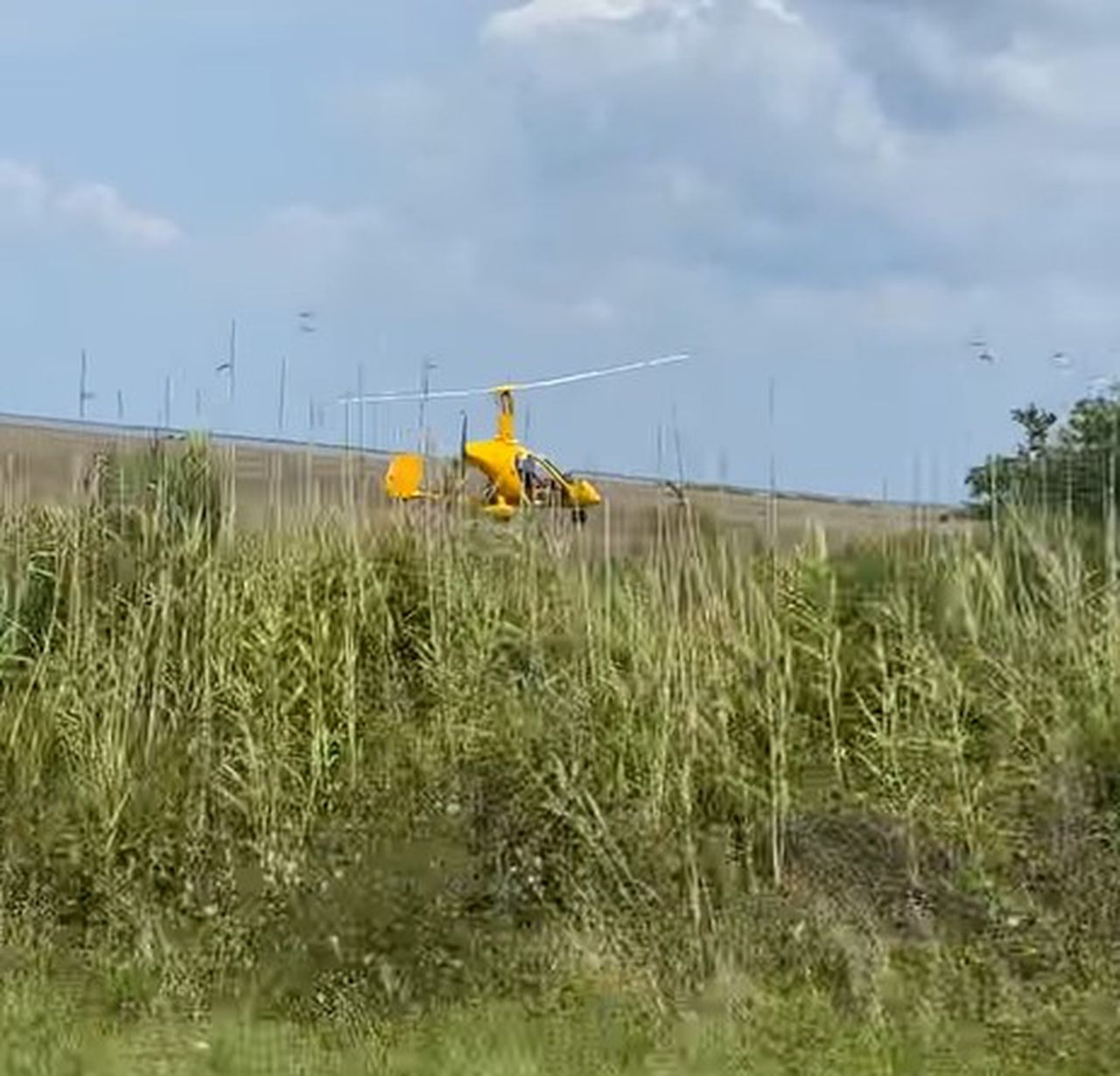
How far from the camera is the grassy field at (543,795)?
7809mm

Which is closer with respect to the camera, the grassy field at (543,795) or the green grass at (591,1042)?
the green grass at (591,1042)

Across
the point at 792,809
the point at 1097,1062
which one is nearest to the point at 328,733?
the point at 792,809

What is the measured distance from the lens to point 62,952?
8898 millimetres

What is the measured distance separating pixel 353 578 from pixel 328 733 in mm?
1617

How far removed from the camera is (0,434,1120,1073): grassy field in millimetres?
7809

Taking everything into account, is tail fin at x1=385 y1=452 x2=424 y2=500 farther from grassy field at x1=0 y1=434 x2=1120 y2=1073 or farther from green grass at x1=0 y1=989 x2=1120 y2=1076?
green grass at x1=0 y1=989 x2=1120 y2=1076

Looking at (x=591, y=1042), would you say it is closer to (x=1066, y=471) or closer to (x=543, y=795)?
(x=543, y=795)

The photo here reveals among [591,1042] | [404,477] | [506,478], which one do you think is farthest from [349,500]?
[591,1042]

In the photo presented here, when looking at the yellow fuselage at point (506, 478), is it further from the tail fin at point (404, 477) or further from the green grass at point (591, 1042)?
the green grass at point (591, 1042)

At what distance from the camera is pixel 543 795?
9641 millimetres

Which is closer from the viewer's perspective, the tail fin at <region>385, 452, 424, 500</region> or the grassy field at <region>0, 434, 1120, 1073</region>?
the grassy field at <region>0, 434, 1120, 1073</region>

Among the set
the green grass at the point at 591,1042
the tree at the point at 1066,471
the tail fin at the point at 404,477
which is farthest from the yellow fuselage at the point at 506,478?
the green grass at the point at 591,1042

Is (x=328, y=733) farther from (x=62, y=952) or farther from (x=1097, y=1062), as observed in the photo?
(x=1097, y=1062)

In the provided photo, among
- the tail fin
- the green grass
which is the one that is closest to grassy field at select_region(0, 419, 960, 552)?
the tail fin
